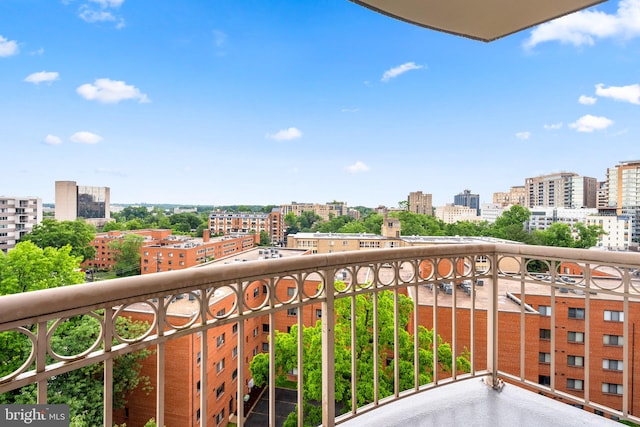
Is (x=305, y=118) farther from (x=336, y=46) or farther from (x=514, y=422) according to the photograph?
(x=514, y=422)

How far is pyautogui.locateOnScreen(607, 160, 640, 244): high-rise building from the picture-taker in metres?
4.95

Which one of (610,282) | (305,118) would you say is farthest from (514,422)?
(305,118)

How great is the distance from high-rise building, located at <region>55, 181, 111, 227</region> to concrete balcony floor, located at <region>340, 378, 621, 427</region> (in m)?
6.06

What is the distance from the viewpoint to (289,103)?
2055cm

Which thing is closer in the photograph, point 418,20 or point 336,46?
point 418,20

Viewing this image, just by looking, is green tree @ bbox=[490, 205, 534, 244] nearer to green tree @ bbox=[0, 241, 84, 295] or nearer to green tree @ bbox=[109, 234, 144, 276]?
green tree @ bbox=[109, 234, 144, 276]

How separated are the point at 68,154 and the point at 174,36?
7.53m

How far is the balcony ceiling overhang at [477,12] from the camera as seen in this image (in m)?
1.44

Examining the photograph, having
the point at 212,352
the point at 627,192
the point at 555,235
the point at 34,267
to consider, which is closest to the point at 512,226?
the point at 555,235

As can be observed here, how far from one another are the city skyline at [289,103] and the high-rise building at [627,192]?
77 centimetres

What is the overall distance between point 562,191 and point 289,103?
1593 centimetres

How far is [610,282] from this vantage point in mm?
1477

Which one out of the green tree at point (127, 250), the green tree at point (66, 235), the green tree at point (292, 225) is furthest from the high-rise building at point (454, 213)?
the green tree at point (66, 235)

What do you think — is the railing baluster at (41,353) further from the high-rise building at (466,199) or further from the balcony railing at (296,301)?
the high-rise building at (466,199)
